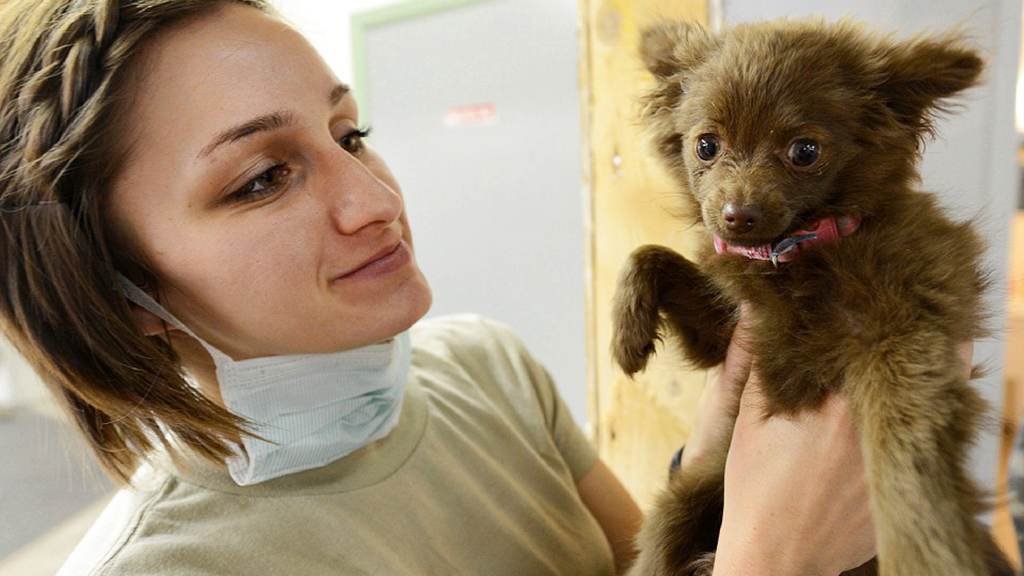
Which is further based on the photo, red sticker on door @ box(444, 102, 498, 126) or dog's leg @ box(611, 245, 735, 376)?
red sticker on door @ box(444, 102, 498, 126)

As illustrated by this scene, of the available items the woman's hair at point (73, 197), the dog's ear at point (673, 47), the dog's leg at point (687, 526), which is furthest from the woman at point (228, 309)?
the dog's ear at point (673, 47)

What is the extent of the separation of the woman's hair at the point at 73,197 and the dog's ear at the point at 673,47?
A: 84 centimetres

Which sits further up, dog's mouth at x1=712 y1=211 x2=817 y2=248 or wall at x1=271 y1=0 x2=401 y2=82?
wall at x1=271 y1=0 x2=401 y2=82

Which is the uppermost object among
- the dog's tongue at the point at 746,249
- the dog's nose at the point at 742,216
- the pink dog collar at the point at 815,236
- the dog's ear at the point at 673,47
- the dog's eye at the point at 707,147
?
the dog's ear at the point at 673,47

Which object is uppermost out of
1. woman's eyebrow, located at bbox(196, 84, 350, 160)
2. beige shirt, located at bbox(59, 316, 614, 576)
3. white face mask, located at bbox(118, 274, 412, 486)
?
woman's eyebrow, located at bbox(196, 84, 350, 160)

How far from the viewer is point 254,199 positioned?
3.37ft

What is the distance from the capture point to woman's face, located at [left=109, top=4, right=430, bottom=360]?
985 mm

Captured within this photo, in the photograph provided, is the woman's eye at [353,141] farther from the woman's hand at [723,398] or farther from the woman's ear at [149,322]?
the woman's hand at [723,398]

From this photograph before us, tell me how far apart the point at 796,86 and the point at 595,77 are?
43.2 inches

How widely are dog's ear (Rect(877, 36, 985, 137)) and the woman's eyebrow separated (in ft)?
3.13

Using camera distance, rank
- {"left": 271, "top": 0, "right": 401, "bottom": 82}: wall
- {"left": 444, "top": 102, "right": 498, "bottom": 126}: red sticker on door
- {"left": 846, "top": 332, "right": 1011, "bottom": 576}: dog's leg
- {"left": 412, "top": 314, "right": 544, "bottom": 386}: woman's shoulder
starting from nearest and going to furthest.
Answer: {"left": 846, "top": 332, "right": 1011, "bottom": 576}: dog's leg → {"left": 412, "top": 314, "right": 544, "bottom": 386}: woman's shoulder → {"left": 444, "top": 102, "right": 498, "bottom": 126}: red sticker on door → {"left": 271, "top": 0, "right": 401, "bottom": 82}: wall

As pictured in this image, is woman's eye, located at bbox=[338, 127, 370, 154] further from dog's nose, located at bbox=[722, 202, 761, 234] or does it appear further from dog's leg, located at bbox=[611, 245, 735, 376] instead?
dog's nose, located at bbox=[722, 202, 761, 234]

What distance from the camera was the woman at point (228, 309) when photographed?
97 cm

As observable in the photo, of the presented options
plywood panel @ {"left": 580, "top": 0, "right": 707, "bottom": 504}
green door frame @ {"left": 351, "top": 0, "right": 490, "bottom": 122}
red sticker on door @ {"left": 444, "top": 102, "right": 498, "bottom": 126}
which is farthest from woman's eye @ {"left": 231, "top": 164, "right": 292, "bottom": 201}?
green door frame @ {"left": 351, "top": 0, "right": 490, "bottom": 122}
